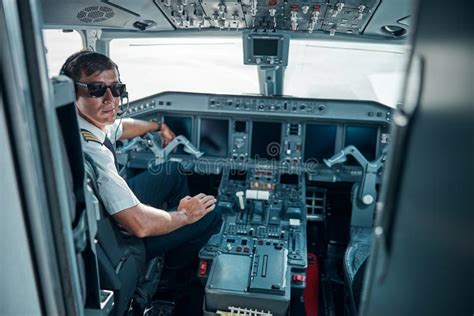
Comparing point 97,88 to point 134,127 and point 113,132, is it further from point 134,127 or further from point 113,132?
point 134,127

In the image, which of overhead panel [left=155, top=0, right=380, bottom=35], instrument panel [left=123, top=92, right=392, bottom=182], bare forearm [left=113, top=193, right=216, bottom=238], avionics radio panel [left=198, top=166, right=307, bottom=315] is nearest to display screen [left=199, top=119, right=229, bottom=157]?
instrument panel [left=123, top=92, right=392, bottom=182]

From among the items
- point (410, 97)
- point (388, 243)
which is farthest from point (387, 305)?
point (410, 97)

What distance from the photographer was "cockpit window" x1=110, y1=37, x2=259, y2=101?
31.6 feet

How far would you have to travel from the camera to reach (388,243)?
2.85ft

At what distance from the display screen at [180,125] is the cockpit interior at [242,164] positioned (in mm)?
13

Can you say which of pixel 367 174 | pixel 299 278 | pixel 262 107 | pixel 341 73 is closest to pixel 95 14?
pixel 262 107

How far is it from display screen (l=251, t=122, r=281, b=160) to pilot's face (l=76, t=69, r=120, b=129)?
170cm

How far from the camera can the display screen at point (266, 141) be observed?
3613 millimetres

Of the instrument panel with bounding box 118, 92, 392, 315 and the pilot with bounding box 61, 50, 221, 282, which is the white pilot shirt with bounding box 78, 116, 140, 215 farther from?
the instrument panel with bounding box 118, 92, 392, 315

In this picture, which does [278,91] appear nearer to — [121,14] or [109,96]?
[121,14]

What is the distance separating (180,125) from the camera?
3705 mm

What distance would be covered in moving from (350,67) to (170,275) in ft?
40.2

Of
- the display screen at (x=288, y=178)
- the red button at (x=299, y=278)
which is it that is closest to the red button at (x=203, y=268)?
the red button at (x=299, y=278)

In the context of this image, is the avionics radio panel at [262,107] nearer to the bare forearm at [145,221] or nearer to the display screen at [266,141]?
the display screen at [266,141]
